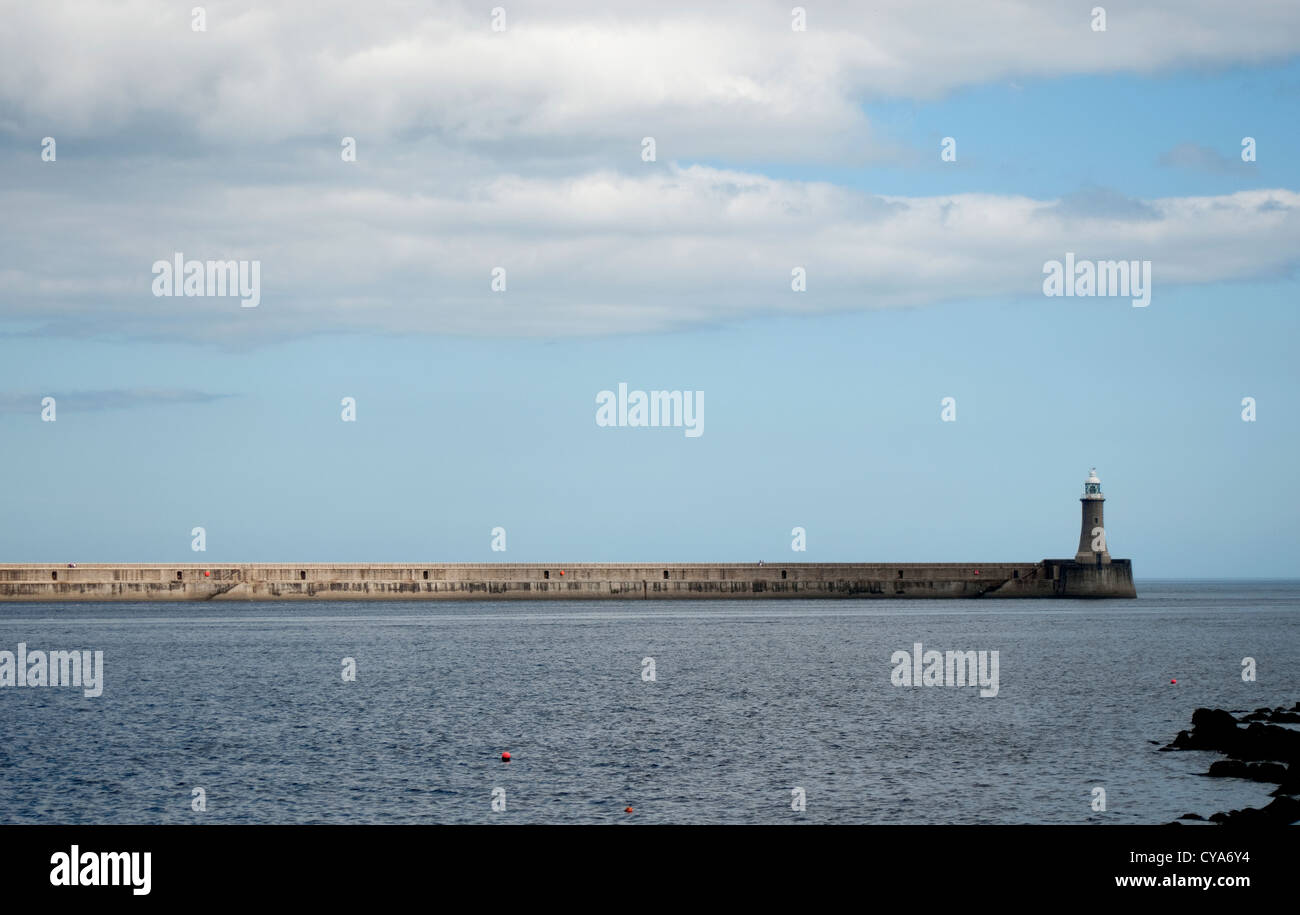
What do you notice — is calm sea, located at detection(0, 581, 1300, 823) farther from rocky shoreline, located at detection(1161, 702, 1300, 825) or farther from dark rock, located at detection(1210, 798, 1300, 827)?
dark rock, located at detection(1210, 798, 1300, 827)

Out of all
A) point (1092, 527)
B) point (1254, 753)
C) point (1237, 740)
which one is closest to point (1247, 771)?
point (1254, 753)

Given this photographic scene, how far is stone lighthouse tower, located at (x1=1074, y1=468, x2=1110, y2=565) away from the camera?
136 metres

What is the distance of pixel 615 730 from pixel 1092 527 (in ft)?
356

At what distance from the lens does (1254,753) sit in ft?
117

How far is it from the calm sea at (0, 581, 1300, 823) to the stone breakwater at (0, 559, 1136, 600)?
162ft

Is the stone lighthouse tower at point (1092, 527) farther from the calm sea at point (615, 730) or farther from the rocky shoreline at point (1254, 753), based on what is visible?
the rocky shoreline at point (1254, 753)

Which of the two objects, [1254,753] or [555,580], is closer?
[1254,753]

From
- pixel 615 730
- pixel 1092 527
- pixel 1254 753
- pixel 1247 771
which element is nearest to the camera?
pixel 1247 771

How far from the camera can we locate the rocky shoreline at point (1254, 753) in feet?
85.5

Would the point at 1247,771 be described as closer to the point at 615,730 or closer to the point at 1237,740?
the point at 1237,740

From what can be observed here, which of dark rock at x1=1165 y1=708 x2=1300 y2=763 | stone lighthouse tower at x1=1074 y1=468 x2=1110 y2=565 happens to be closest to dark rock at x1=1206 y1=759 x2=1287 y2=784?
dark rock at x1=1165 y1=708 x2=1300 y2=763

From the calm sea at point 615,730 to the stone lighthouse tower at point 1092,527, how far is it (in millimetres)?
45098
